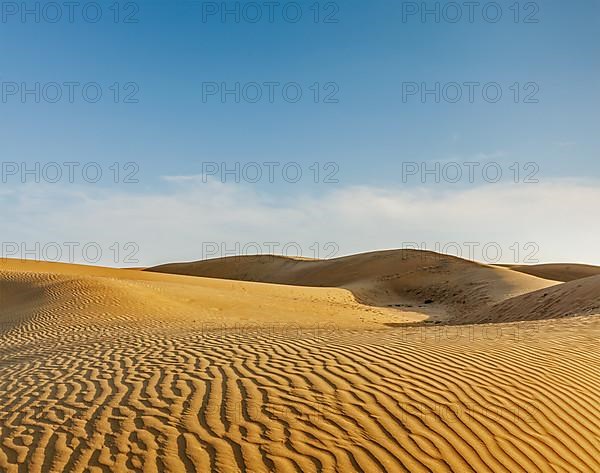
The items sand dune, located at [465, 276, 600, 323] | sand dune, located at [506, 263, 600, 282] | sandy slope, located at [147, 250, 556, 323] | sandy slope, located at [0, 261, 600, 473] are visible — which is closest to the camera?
sandy slope, located at [0, 261, 600, 473]

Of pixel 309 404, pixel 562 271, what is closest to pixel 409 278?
pixel 562 271

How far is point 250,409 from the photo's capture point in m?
5.29

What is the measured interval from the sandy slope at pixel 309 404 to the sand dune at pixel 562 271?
134 feet

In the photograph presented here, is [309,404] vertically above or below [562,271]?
below

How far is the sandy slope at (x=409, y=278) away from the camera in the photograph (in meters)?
28.6

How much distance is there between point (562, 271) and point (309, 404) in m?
51.0

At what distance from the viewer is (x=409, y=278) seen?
3856 cm

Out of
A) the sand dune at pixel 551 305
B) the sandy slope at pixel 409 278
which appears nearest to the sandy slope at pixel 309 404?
the sand dune at pixel 551 305

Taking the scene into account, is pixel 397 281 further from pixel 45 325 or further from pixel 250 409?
pixel 250 409

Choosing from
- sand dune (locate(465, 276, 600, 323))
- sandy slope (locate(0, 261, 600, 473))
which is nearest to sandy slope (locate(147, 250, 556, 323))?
sand dune (locate(465, 276, 600, 323))

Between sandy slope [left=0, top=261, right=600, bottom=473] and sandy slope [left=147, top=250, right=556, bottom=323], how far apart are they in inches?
579

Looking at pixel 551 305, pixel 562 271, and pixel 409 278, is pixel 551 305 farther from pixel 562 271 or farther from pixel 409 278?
pixel 562 271

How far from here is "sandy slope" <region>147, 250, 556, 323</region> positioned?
2860 cm

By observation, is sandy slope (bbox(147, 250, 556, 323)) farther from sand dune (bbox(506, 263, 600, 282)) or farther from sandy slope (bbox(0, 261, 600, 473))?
sandy slope (bbox(0, 261, 600, 473))
